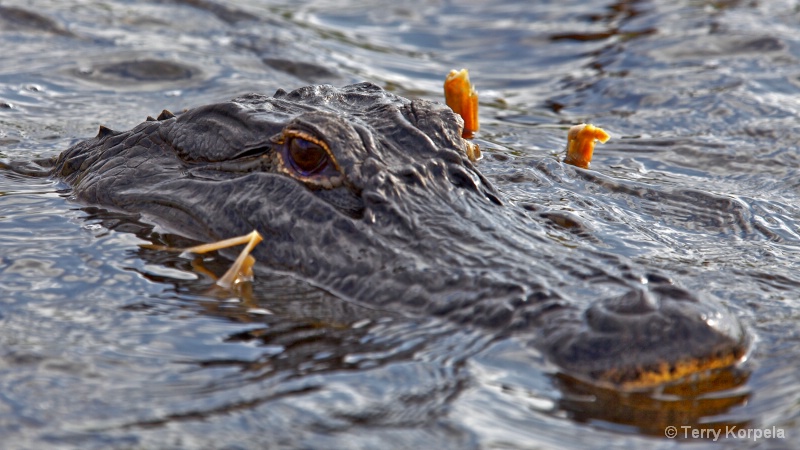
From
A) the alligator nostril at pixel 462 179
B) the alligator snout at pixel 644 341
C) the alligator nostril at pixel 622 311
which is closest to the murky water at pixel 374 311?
the alligator snout at pixel 644 341

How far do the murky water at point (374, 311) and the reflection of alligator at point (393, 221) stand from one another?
11cm

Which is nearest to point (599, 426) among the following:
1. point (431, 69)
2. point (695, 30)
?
point (431, 69)

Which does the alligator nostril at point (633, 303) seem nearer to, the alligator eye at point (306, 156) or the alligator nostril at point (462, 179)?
the alligator nostril at point (462, 179)

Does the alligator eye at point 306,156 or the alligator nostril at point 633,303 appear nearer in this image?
the alligator nostril at point 633,303

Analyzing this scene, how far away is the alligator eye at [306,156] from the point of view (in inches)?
176

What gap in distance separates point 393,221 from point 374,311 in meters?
0.46

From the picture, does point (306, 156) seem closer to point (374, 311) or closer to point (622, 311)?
point (374, 311)

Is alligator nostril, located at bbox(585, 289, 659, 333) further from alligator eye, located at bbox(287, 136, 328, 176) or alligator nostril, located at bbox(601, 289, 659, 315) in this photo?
alligator eye, located at bbox(287, 136, 328, 176)

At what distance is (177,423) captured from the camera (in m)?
3.16

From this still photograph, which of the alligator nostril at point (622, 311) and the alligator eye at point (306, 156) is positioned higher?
the alligator eye at point (306, 156)

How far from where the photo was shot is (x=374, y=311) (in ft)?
12.8

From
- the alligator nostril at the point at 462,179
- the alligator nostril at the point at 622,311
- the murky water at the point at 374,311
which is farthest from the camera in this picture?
the alligator nostril at the point at 462,179

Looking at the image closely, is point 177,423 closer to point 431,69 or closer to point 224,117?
point 224,117

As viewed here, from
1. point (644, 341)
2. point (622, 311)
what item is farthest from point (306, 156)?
point (644, 341)
